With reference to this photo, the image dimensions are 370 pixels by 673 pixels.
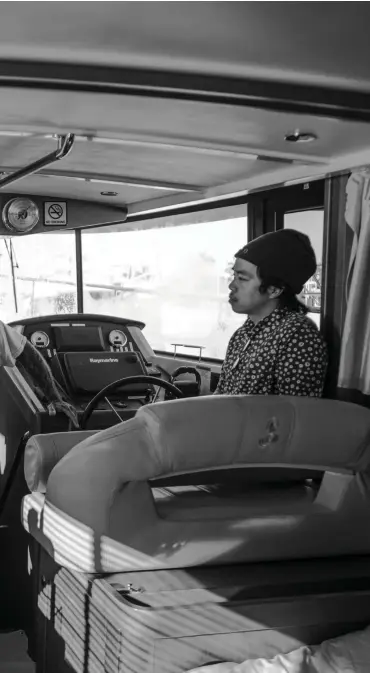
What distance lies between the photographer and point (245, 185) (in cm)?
434

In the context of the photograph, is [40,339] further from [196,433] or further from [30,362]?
[196,433]

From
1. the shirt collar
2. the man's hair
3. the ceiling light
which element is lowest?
the shirt collar

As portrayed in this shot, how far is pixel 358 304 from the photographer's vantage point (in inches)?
127

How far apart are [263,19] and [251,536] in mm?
1482

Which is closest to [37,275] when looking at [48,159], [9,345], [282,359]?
[48,159]

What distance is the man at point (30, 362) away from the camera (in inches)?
124

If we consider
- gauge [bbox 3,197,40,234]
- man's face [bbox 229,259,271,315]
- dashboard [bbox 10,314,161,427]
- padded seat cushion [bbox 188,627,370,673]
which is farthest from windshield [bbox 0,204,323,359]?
padded seat cushion [bbox 188,627,370,673]

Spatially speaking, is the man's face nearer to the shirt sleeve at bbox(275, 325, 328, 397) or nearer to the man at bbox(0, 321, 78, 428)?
the shirt sleeve at bbox(275, 325, 328, 397)

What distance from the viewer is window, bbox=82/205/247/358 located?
17.1ft

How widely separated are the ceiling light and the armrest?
161cm

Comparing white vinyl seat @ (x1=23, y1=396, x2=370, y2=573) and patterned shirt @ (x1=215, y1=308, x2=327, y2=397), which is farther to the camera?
patterned shirt @ (x1=215, y1=308, x2=327, y2=397)

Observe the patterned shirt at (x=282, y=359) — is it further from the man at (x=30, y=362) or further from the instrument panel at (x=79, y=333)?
the instrument panel at (x=79, y=333)

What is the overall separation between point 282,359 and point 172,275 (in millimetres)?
3235

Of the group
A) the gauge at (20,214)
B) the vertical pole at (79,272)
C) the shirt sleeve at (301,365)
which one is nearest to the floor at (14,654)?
the shirt sleeve at (301,365)
